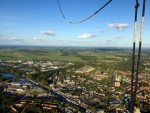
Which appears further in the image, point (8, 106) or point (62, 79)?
point (62, 79)

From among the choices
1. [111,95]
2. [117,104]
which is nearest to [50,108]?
[117,104]

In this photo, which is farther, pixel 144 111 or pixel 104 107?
pixel 104 107

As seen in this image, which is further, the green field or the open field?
the open field

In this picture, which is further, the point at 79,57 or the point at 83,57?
the point at 79,57

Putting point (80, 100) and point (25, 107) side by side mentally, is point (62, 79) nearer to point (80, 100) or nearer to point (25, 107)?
point (80, 100)

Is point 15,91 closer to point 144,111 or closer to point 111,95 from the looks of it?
point 111,95

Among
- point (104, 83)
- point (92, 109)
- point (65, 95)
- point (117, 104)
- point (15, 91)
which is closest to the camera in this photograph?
point (92, 109)

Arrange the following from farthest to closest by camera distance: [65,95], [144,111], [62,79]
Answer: [62,79] < [65,95] < [144,111]

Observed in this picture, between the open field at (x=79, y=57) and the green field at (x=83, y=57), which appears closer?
the green field at (x=83, y=57)

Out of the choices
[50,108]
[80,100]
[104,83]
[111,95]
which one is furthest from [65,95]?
[104,83]
